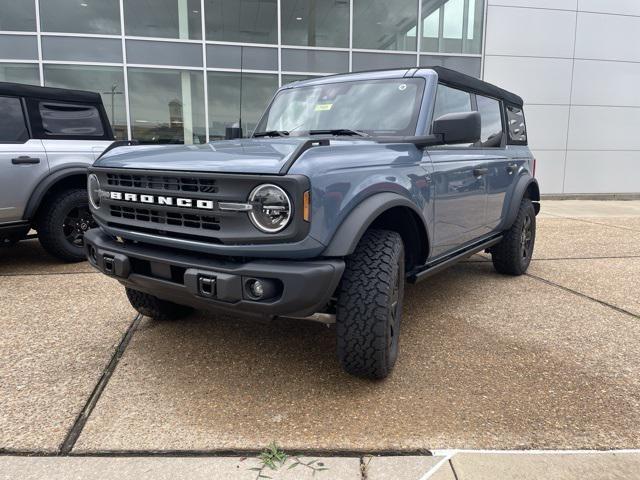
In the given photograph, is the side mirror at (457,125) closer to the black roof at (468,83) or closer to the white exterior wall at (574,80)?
the black roof at (468,83)

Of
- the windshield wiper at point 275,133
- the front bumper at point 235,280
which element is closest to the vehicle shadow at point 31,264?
the windshield wiper at point 275,133

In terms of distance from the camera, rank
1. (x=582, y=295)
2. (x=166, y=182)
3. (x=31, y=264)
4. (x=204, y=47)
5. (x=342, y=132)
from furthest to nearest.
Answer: (x=204, y=47)
(x=31, y=264)
(x=582, y=295)
(x=342, y=132)
(x=166, y=182)

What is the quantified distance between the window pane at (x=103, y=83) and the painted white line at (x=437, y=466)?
409 inches

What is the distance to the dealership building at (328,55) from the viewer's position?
1095cm

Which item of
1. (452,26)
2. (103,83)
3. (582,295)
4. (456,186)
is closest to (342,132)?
(456,186)

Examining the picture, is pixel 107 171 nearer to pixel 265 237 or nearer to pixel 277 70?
pixel 265 237

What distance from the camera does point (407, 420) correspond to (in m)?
2.44

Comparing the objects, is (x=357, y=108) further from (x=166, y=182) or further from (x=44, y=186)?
(x=44, y=186)

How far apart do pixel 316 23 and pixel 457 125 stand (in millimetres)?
10257

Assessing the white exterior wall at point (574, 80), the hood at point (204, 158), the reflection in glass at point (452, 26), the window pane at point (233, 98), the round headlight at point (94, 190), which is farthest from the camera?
the white exterior wall at point (574, 80)

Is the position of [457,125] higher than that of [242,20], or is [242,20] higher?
[242,20]

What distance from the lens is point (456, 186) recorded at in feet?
11.7

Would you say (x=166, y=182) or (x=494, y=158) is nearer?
(x=166, y=182)

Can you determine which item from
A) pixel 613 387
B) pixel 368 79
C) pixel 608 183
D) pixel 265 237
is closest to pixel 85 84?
pixel 368 79
